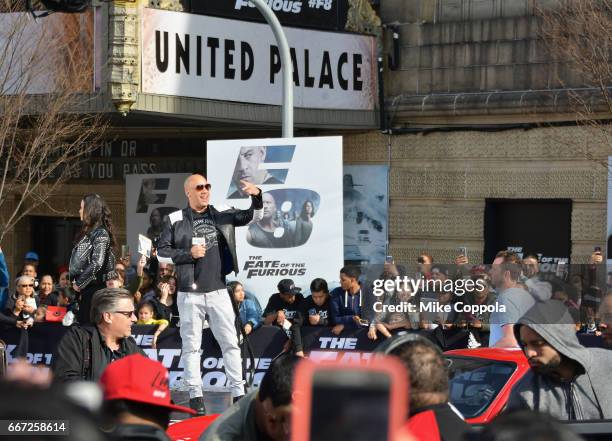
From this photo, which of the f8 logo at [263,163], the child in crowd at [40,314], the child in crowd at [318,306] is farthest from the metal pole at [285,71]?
the child in crowd at [40,314]

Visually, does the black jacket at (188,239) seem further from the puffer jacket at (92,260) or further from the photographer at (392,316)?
the photographer at (392,316)

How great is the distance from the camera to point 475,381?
7.52 metres

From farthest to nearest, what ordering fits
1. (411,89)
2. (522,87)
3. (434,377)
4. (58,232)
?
(58,232)
(411,89)
(522,87)
(434,377)

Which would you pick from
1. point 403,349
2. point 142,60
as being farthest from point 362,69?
point 403,349

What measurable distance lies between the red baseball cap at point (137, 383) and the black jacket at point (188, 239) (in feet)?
21.2

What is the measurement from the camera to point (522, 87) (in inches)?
718

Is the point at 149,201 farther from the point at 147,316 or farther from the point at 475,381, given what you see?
the point at 475,381

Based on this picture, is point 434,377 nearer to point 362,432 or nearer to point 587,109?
point 362,432

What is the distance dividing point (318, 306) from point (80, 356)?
566 centimetres

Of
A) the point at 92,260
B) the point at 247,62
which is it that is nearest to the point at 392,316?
the point at 92,260

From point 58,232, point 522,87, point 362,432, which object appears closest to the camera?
point 362,432

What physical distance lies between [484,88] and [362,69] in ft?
6.71

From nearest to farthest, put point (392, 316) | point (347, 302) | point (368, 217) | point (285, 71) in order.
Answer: point (392, 316) < point (347, 302) < point (285, 71) < point (368, 217)

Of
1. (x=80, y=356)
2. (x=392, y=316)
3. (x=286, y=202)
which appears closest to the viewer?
(x=80, y=356)
